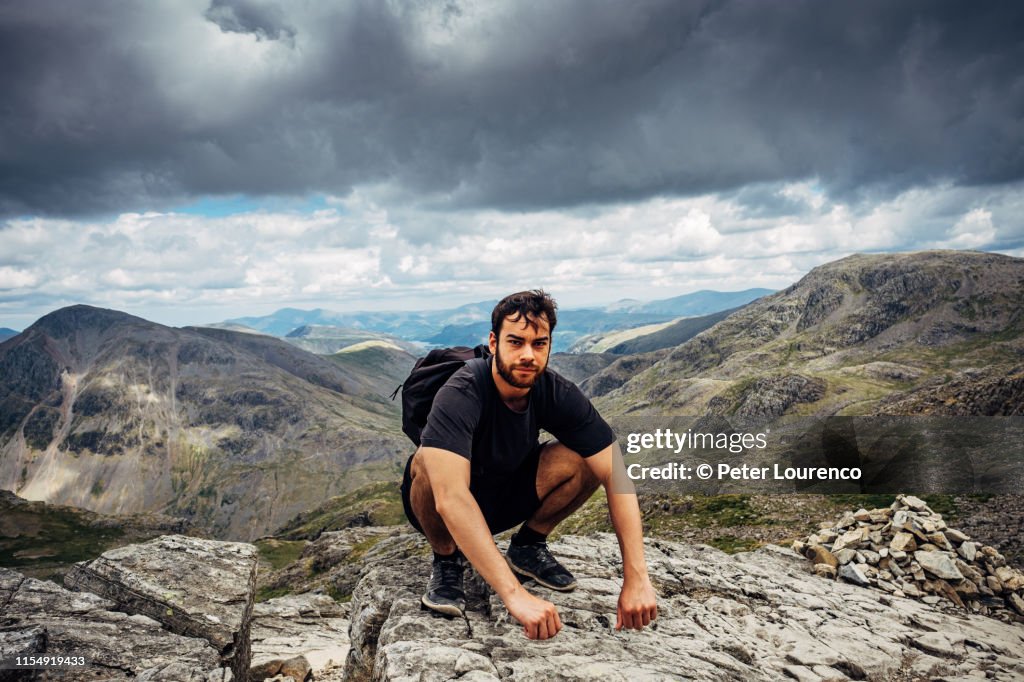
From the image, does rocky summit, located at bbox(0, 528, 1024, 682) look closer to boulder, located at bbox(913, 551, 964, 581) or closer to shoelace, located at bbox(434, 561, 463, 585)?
shoelace, located at bbox(434, 561, 463, 585)

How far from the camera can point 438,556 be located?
9.84 meters

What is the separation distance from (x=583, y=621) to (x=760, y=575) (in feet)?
24.4

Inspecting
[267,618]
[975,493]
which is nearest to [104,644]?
[267,618]

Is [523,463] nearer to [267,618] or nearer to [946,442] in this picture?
[267,618]

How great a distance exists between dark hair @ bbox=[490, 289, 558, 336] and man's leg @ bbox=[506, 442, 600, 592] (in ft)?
8.12

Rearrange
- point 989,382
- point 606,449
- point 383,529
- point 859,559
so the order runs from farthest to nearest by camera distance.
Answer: point 383,529, point 989,382, point 859,559, point 606,449

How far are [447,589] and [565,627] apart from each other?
6.96 ft

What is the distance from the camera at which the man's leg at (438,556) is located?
29.6ft

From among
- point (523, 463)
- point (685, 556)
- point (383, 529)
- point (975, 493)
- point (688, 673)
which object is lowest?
point (383, 529)

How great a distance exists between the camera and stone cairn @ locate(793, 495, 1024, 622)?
15.1 m

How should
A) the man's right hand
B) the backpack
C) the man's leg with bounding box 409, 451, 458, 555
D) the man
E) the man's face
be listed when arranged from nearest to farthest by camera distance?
the man's right hand
the man
the man's face
the man's leg with bounding box 409, 451, 458, 555
the backpack

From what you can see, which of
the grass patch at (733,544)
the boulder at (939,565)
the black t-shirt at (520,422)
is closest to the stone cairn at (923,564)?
the boulder at (939,565)

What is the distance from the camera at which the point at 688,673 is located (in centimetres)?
828

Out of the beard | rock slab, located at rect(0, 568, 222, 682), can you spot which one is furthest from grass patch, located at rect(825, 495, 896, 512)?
rock slab, located at rect(0, 568, 222, 682)
